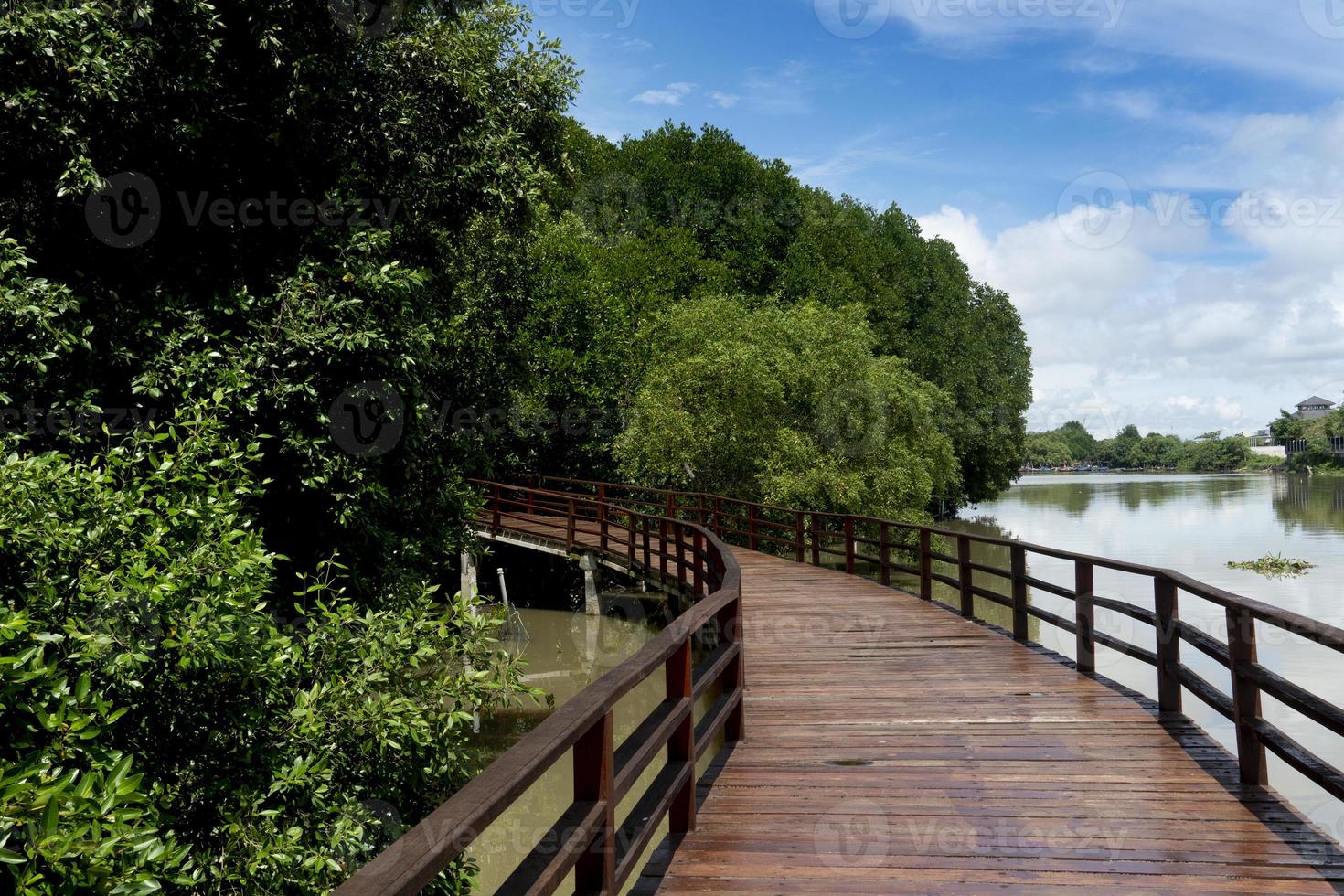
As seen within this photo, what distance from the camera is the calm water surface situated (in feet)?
51.2

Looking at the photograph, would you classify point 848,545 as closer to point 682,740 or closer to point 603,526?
point 603,526

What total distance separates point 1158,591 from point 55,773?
604 centimetres

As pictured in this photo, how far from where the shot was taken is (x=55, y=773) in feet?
12.9

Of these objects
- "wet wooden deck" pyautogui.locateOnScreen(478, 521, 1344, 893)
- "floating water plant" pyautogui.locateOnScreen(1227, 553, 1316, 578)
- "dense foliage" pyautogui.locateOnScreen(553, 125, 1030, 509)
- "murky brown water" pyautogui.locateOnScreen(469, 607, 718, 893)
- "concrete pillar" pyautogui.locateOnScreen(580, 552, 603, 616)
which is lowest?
"murky brown water" pyautogui.locateOnScreen(469, 607, 718, 893)

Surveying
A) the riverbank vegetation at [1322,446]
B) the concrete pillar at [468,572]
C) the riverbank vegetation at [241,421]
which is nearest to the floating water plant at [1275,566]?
the concrete pillar at [468,572]

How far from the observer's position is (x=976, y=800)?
5.07m

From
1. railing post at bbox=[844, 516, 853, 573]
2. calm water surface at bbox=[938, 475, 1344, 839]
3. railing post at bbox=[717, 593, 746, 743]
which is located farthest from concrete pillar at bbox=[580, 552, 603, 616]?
railing post at bbox=[717, 593, 746, 743]

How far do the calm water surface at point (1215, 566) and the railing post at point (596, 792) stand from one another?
3434 mm

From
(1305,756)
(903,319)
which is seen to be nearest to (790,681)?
(1305,756)

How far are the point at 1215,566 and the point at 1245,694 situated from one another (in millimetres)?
29235

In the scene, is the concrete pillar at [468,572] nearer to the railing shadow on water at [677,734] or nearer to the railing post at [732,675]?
the railing shadow on water at [677,734]

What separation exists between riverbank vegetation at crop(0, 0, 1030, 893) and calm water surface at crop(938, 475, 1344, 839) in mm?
5392

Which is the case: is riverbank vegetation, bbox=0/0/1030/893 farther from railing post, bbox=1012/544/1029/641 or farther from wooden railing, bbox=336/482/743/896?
railing post, bbox=1012/544/1029/641

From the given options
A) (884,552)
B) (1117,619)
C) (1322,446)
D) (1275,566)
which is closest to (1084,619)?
(884,552)
